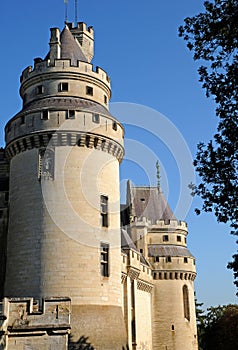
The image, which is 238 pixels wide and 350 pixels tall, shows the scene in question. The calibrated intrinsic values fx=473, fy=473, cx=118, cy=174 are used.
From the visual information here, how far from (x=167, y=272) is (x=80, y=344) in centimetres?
2061

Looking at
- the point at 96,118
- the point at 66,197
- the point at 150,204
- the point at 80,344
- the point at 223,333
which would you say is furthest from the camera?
the point at 223,333

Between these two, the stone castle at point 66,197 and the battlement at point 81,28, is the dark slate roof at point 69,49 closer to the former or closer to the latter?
the stone castle at point 66,197

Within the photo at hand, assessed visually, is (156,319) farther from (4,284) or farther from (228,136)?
(228,136)

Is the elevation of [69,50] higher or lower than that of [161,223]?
higher

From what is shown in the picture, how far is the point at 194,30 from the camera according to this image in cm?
1250

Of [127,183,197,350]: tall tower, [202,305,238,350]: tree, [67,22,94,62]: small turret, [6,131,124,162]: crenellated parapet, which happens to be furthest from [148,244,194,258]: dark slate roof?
[6,131,124,162]: crenellated parapet

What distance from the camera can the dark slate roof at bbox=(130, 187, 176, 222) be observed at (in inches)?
1665

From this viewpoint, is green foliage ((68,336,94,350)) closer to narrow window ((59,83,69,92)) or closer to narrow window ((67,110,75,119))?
narrow window ((67,110,75,119))

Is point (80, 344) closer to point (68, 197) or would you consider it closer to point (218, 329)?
point (68, 197)

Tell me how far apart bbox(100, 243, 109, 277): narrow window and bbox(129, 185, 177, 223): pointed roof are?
20325mm

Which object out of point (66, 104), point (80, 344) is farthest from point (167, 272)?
point (66, 104)

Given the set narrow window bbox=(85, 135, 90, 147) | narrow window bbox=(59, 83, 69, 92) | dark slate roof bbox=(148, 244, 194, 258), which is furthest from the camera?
dark slate roof bbox=(148, 244, 194, 258)

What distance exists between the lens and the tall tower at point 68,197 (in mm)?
18922

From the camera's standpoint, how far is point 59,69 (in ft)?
72.1
